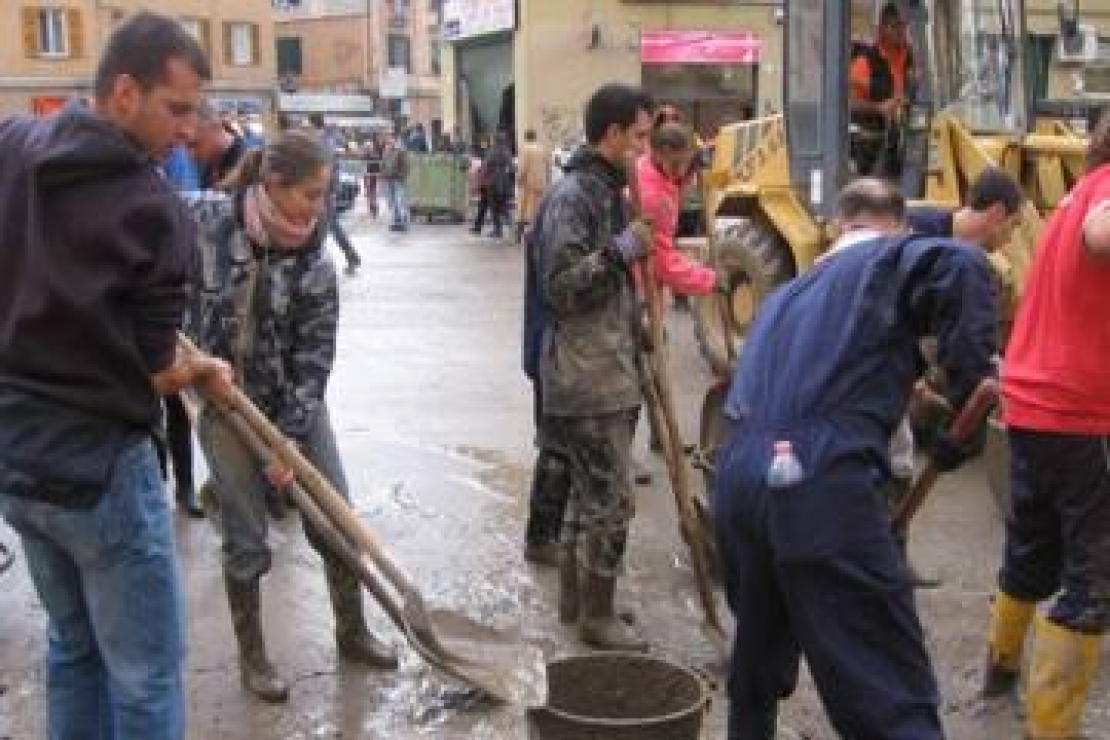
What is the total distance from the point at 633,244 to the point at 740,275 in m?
5.27

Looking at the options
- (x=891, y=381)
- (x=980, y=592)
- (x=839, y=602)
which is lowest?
(x=980, y=592)

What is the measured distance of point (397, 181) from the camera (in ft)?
76.3

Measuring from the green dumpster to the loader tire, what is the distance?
14472mm

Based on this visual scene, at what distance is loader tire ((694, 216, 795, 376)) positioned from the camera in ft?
30.9

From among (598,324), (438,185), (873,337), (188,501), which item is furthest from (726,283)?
(438,185)

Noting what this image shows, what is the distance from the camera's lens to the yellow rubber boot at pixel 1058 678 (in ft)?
13.3

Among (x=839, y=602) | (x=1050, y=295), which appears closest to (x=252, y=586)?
(x=839, y=602)

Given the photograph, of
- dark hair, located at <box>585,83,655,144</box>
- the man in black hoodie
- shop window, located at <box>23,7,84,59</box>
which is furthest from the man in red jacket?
shop window, located at <box>23,7,84,59</box>

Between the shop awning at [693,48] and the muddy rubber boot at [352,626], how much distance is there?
2045 centimetres

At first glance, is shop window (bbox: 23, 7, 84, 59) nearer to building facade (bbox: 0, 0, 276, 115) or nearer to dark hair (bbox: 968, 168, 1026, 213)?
building facade (bbox: 0, 0, 276, 115)

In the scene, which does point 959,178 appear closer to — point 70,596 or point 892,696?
point 892,696

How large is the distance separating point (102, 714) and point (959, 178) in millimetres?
6174

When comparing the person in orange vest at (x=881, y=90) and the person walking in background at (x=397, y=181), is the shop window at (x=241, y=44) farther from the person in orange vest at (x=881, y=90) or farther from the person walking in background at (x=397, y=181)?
the person in orange vest at (x=881, y=90)

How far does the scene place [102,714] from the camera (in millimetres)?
3451
